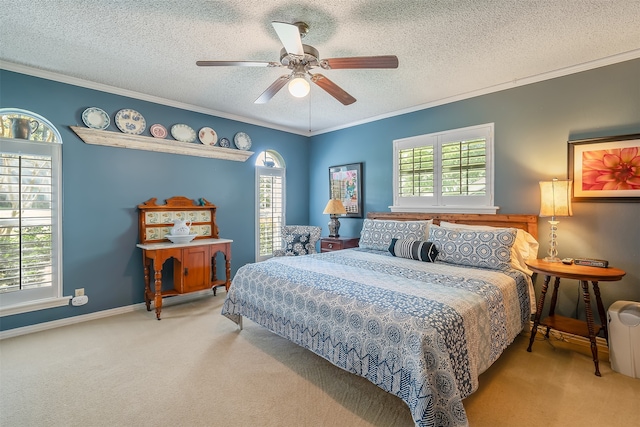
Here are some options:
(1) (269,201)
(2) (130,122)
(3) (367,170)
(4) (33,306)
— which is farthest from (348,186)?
(4) (33,306)

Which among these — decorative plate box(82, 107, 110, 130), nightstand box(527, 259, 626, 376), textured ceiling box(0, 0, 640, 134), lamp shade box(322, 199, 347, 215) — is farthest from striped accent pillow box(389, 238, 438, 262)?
decorative plate box(82, 107, 110, 130)

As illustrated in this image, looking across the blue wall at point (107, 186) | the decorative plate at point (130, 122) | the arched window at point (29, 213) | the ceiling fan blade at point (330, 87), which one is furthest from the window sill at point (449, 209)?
the arched window at point (29, 213)

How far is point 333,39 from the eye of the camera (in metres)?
2.45

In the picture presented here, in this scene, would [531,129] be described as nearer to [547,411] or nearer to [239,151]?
[547,411]

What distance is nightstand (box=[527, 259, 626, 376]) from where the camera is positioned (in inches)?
91.9

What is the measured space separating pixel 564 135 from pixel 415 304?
100 inches

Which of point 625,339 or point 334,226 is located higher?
point 334,226

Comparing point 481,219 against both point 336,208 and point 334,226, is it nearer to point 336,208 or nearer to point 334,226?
point 336,208

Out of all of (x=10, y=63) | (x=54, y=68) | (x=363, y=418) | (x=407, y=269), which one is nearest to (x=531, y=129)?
(x=407, y=269)

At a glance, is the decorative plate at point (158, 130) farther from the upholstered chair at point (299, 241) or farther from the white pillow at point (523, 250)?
the white pillow at point (523, 250)

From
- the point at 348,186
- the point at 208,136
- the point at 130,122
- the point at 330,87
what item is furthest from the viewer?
the point at 348,186

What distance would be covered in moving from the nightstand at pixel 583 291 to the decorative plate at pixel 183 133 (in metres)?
4.26

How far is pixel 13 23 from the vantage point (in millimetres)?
2270

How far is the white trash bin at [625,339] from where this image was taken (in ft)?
7.46
